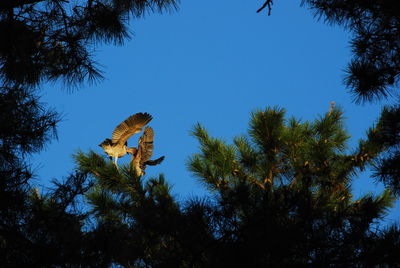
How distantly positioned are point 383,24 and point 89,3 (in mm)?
1605

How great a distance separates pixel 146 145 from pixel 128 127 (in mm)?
205

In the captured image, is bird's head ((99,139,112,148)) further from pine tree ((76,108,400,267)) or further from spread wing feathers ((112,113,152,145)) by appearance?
pine tree ((76,108,400,267))

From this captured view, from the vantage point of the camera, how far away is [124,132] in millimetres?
4672

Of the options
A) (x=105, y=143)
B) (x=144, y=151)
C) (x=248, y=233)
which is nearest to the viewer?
(x=248, y=233)

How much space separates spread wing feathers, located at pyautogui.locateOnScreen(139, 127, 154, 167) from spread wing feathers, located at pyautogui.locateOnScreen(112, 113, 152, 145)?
0.09 metres

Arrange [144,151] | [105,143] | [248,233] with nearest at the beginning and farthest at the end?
[248,233] < [105,143] < [144,151]

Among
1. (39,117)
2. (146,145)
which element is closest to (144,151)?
(146,145)


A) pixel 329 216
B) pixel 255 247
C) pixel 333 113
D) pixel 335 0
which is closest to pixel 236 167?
pixel 333 113

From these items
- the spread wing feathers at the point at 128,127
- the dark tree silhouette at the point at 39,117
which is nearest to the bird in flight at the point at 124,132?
the spread wing feathers at the point at 128,127

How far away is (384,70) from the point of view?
3.09m

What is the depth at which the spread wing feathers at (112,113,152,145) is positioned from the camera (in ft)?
15.3

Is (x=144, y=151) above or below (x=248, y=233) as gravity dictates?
above

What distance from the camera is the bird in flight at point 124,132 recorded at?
4652 mm

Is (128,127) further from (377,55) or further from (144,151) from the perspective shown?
(377,55)
